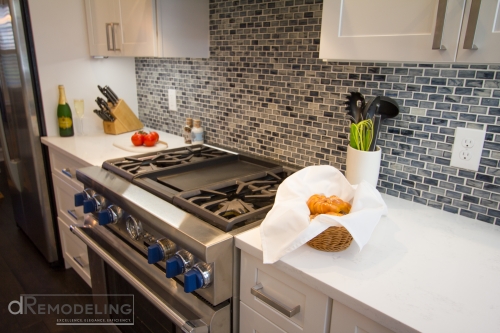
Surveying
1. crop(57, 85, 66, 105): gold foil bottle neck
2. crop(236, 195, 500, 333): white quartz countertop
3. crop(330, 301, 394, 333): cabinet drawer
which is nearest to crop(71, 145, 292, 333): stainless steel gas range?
crop(236, 195, 500, 333): white quartz countertop

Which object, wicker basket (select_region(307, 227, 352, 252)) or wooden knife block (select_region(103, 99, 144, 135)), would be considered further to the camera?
wooden knife block (select_region(103, 99, 144, 135))

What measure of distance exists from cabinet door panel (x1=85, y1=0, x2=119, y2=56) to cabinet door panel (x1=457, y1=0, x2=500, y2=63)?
5.57 ft

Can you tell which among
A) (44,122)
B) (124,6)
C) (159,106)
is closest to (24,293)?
(44,122)

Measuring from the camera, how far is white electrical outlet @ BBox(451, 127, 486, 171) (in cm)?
109

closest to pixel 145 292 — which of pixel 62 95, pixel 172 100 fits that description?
pixel 172 100

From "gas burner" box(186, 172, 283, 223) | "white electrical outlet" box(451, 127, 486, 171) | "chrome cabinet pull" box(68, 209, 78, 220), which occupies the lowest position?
"chrome cabinet pull" box(68, 209, 78, 220)

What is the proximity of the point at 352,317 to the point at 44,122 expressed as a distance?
6.76 ft

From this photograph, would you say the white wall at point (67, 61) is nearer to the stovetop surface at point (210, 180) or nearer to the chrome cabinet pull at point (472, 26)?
the stovetop surface at point (210, 180)

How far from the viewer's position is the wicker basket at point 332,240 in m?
0.87

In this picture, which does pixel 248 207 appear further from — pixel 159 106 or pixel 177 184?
pixel 159 106

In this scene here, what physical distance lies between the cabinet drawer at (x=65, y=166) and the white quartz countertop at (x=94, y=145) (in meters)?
0.04

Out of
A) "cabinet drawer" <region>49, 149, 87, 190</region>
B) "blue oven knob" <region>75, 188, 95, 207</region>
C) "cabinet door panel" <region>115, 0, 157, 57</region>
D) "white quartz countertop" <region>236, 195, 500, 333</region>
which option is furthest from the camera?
"cabinet drawer" <region>49, 149, 87, 190</region>

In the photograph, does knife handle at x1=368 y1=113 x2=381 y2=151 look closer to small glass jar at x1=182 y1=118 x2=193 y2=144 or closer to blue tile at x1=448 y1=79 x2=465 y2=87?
blue tile at x1=448 y1=79 x2=465 y2=87

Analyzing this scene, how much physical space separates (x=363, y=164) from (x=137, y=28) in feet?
4.21
